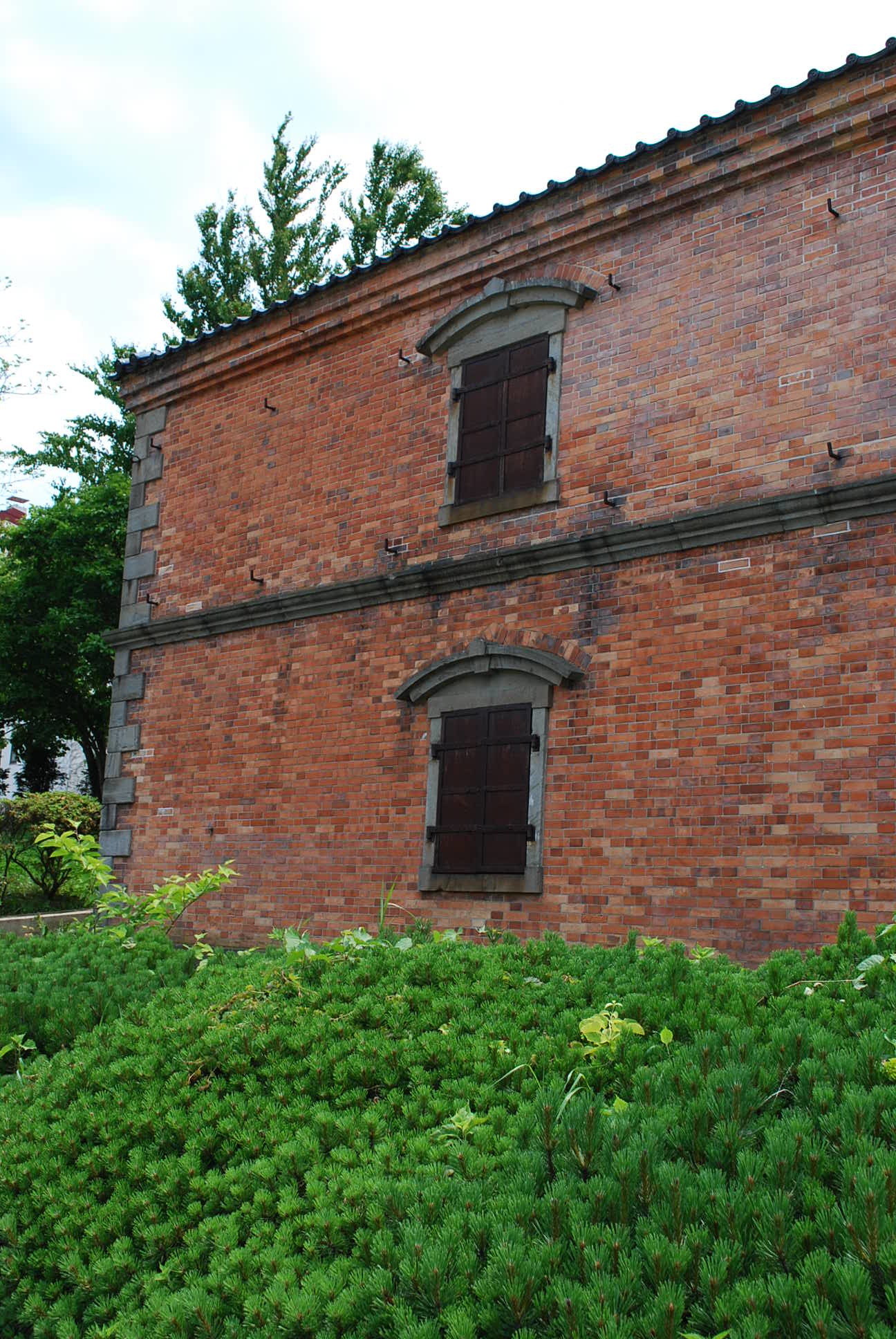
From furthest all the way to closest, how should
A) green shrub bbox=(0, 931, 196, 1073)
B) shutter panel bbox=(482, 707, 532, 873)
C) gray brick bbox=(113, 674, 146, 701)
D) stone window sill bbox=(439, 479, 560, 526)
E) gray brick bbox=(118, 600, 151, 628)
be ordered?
gray brick bbox=(118, 600, 151, 628)
gray brick bbox=(113, 674, 146, 701)
stone window sill bbox=(439, 479, 560, 526)
shutter panel bbox=(482, 707, 532, 873)
green shrub bbox=(0, 931, 196, 1073)

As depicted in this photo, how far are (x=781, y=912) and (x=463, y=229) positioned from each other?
6326 mm

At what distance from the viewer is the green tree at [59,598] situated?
23.3 m

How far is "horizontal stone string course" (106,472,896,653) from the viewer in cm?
748

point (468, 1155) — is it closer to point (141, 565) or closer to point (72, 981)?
point (72, 981)

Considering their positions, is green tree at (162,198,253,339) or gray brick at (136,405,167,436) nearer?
gray brick at (136,405,167,436)

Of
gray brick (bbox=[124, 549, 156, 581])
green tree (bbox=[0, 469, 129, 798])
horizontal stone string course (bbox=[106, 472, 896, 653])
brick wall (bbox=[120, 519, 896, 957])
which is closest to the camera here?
brick wall (bbox=[120, 519, 896, 957])

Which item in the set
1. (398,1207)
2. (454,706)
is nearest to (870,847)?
(454,706)

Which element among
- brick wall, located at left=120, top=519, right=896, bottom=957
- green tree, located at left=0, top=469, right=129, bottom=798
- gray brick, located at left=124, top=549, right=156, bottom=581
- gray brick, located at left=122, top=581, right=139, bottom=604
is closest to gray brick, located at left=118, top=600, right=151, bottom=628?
gray brick, located at left=122, top=581, right=139, bottom=604

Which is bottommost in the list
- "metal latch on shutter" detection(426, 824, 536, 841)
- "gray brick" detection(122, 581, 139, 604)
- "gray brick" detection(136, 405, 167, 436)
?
"metal latch on shutter" detection(426, 824, 536, 841)

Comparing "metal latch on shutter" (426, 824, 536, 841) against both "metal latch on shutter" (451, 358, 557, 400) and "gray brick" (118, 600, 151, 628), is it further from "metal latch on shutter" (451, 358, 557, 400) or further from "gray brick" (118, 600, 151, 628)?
"gray brick" (118, 600, 151, 628)

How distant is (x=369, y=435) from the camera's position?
10641 millimetres

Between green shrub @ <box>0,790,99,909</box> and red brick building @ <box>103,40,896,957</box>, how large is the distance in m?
5.07

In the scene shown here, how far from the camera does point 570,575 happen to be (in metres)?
8.80

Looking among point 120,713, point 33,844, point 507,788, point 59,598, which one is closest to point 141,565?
point 120,713
